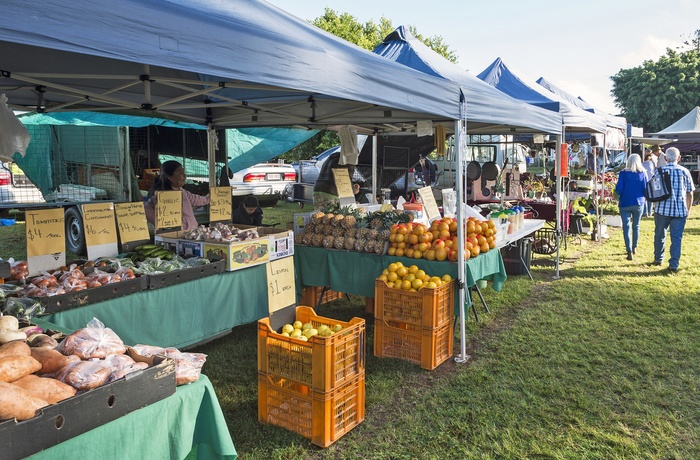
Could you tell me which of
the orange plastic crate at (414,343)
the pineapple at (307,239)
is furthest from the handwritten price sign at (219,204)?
the orange plastic crate at (414,343)

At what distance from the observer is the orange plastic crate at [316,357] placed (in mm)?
3100

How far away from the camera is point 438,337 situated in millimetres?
4344

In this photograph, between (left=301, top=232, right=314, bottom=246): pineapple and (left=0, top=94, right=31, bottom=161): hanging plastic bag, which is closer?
(left=0, top=94, right=31, bottom=161): hanging plastic bag

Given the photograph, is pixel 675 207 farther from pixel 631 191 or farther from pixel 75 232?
pixel 75 232

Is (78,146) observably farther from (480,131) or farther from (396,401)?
(396,401)

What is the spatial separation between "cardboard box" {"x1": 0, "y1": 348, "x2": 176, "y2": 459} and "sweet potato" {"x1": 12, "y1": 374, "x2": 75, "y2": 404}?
78 mm

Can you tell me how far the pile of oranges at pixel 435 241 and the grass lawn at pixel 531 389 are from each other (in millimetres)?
895

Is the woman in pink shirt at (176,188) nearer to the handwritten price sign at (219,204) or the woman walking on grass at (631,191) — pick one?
the handwritten price sign at (219,204)

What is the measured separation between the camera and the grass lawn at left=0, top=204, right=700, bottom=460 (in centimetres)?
322

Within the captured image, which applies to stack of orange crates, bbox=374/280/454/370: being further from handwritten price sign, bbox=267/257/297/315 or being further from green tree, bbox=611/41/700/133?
green tree, bbox=611/41/700/133

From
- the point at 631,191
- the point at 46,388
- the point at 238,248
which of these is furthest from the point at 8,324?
the point at 631,191

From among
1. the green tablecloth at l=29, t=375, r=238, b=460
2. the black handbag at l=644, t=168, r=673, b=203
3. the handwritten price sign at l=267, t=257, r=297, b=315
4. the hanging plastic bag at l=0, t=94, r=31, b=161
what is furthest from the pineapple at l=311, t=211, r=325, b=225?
the black handbag at l=644, t=168, r=673, b=203

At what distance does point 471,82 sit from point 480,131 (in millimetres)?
2599

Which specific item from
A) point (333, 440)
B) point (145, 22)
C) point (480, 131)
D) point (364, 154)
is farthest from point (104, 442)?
point (364, 154)
